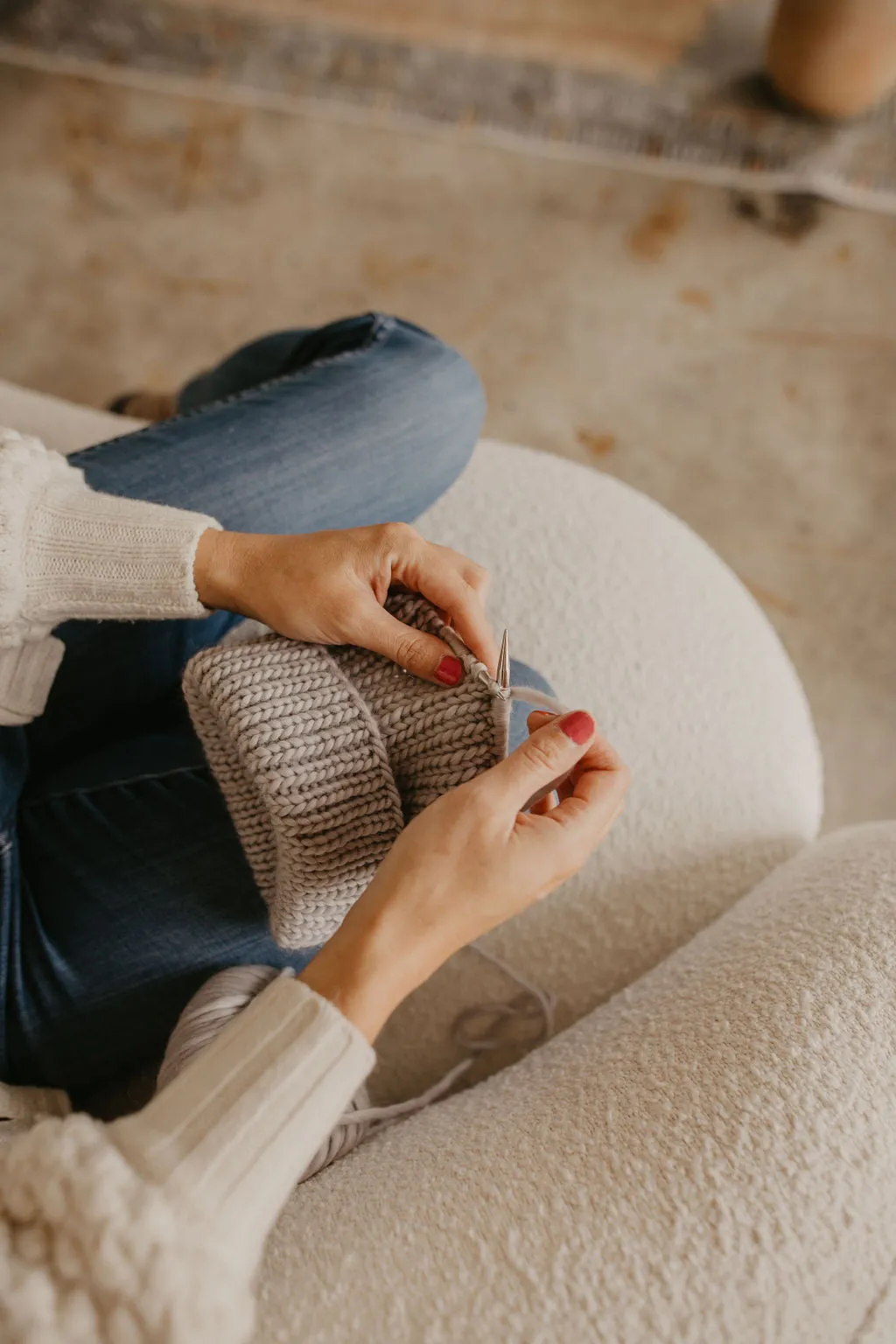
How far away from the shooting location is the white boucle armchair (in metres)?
0.46

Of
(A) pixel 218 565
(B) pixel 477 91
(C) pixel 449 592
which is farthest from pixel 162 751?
(B) pixel 477 91

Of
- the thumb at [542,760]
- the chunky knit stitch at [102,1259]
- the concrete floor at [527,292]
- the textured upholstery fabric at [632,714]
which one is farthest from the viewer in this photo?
the concrete floor at [527,292]

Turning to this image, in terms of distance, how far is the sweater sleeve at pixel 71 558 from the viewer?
0.62 metres

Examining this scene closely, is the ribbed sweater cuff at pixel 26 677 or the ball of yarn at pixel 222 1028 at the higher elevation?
the ribbed sweater cuff at pixel 26 677

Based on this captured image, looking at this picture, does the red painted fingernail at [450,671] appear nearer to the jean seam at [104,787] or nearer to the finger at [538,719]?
the finger at [538,719]

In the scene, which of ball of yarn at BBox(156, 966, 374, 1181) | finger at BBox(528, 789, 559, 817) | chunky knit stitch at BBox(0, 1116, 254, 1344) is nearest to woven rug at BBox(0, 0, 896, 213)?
finger at BBox(528, 789, 559, 817)

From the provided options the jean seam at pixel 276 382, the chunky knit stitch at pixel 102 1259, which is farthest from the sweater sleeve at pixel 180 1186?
the jean seam at pixel 276 382

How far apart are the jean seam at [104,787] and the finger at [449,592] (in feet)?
0.78

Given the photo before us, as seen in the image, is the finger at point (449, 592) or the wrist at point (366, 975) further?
the finger at point (449, 592)

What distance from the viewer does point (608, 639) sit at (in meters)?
0.81

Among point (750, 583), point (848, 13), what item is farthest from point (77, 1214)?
point (848, 13)

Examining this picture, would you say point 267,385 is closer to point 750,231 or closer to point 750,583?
point 750,583

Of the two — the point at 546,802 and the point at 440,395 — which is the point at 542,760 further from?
the point at 440,395

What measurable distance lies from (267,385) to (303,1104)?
608mm
